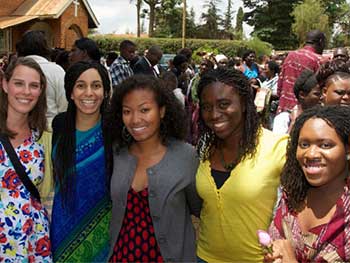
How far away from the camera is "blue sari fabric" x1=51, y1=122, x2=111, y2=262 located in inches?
109

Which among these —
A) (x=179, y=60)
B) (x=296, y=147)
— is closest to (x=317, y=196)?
(x=296, y=147)

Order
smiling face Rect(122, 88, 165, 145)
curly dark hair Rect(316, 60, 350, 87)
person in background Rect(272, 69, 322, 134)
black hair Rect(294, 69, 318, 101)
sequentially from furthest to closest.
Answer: black hair Rect(294, 69, 318, 101) < person in background Rect(272, 69, 322, 134) < curly dark hair Rect(316, 60, 350, 87) < smiling face Rect(122, 88, 165, 145)

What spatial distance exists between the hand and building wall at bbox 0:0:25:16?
2047 cm

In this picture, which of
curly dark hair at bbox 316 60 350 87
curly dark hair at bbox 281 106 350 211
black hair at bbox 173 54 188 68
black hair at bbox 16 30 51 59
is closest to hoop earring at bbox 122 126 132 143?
curly dark hair at bbox 281 106 350 211

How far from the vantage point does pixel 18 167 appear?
8.55ft

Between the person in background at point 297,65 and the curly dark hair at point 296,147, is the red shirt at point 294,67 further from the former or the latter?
the curly dark hair at point 296,147

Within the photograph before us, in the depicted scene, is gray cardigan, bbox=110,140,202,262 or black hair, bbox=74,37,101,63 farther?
black hair, bbox=74,37,101,63

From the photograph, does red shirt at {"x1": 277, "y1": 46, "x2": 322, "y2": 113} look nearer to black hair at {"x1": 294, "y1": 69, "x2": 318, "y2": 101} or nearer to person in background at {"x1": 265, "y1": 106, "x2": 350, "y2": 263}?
black hair at {"x1": 294, "y1": 69, "x2": 318, "y2": 101}

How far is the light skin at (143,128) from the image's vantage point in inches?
103

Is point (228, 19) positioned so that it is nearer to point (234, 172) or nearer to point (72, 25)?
point (72, 25)

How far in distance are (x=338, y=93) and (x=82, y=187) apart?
1.74 metres

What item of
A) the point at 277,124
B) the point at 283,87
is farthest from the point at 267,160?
the point at 283,87

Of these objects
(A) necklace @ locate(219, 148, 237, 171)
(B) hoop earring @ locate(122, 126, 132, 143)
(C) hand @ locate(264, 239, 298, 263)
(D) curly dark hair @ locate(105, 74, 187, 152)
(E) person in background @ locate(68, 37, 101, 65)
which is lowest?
(C) hand @ locate(264, 239, 298, 263)

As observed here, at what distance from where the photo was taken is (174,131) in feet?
9.15
